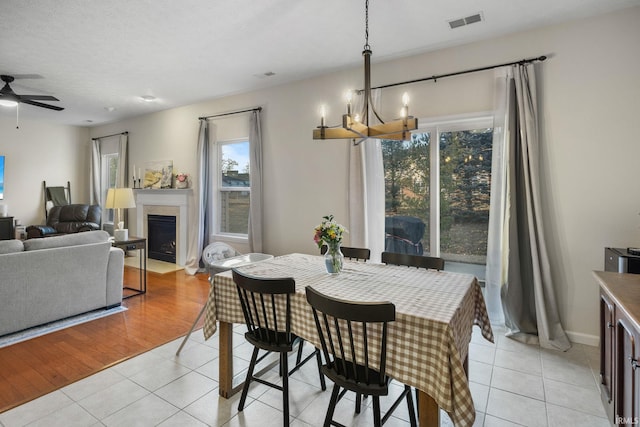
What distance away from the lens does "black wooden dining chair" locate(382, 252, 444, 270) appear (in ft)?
8.05

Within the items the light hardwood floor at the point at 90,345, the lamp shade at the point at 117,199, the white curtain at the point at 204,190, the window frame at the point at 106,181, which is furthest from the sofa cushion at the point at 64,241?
the window frame at the point at 106,181

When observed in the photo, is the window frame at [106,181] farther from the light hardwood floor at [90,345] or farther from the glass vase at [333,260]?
the glass vase at [333,260]

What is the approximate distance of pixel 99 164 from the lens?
294 inches

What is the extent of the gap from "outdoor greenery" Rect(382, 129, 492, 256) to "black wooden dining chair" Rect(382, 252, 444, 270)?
119 centimetres

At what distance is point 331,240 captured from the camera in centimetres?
226

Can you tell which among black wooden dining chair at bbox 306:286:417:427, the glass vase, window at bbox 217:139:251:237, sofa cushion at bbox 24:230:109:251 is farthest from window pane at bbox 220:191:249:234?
black wooden dining chair at bbox 306:286:417:427

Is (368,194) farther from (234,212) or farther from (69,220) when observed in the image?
(69,220)

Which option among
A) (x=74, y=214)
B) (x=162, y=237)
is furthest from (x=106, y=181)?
(x=162, y=237)

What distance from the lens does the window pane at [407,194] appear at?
3.72 metres

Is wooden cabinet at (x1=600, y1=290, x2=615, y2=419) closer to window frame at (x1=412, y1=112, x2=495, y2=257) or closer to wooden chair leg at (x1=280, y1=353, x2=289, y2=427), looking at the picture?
wooden chair leg at (x1=280, y1=353, x2=289, y2=427)

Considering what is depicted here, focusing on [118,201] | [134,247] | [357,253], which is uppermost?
[118,201]

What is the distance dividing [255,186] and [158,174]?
258cm

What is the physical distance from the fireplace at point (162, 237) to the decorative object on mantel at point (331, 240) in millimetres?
4604

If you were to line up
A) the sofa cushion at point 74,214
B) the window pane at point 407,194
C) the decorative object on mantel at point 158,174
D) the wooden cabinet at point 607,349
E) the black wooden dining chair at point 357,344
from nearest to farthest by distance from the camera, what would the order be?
1. the black wooden dining chair at point 357,344
2. the wooden cabinet at point 607,349
3. the window pane at point 407,194
4. the decorative object on mantel at point 158,174
5. the sofa cushion at point 74,214
